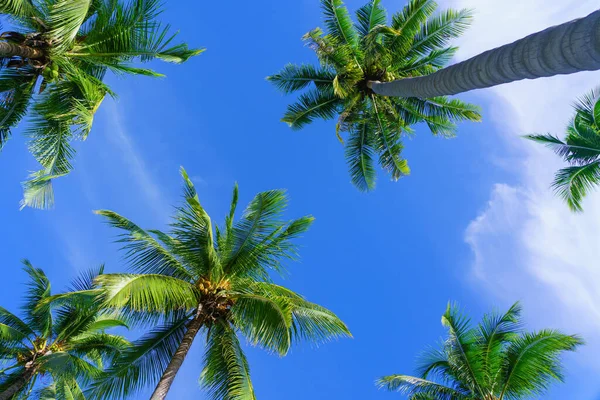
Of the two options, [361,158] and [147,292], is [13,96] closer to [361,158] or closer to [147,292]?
[147,292]

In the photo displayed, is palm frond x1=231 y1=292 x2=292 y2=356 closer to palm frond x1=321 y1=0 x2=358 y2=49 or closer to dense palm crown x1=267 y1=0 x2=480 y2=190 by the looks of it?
dense palm crown x1=267 y1=0 x2=480 y2=190

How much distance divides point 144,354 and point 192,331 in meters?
1.25

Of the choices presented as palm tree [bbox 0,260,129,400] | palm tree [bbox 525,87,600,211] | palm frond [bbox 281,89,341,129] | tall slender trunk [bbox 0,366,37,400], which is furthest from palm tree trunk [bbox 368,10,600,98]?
tall slender trunk [bbox 0,366,37,400]

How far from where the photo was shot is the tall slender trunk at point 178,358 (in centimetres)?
882

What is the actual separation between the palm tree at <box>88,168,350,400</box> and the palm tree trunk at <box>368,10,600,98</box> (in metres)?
5.30

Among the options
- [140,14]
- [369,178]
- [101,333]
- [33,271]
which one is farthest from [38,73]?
[369,178]

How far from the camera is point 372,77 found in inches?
582

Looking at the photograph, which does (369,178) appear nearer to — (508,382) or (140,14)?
(508,382)

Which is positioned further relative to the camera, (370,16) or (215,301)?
(370,16)

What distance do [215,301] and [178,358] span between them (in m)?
1.59

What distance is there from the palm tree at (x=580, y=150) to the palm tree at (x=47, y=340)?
13378mm

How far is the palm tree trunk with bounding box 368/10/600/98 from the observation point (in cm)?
455

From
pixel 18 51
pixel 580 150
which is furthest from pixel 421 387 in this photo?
pixel 18 51

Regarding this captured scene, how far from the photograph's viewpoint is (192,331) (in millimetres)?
9922
